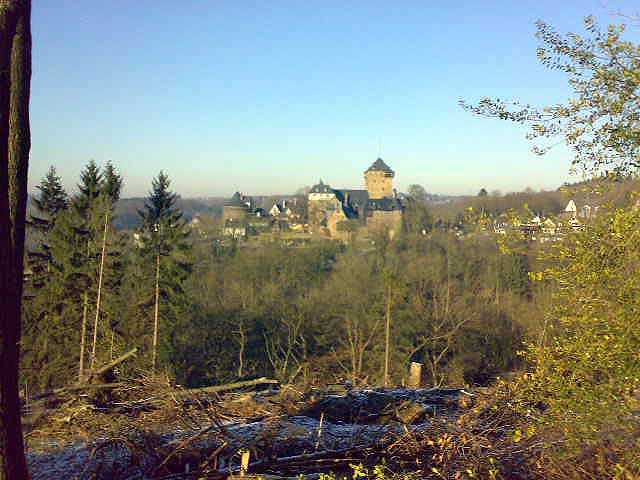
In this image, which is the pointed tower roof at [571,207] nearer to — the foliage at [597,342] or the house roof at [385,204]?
the foliage at [597,342]

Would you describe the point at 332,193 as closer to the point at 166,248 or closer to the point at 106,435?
the point at 166,248

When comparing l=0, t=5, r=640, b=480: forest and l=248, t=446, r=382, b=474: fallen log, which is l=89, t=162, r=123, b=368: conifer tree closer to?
l=0, t=5, r=640, b=480: forest

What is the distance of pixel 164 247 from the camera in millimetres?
20984

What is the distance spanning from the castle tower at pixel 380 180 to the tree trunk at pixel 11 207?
115m

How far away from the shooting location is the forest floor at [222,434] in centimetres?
550

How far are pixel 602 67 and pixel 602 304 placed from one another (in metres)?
1.97

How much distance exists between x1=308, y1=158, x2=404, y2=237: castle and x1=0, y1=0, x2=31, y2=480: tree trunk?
83.9 metres

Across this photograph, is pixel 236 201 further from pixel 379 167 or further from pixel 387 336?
pixel 387 336

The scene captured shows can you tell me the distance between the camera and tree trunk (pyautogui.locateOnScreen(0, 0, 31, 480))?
4.22 metres

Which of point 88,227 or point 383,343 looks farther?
point 383,343

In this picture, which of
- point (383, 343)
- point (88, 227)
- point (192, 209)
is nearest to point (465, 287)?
point (383, 343)

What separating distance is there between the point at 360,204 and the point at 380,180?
11701 mm

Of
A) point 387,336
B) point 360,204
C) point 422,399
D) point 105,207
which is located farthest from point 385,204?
point 422,399

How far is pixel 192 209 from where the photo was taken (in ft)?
392
